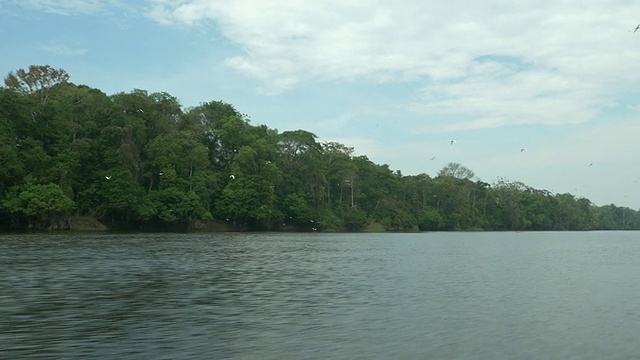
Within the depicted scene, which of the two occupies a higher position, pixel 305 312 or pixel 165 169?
pixel 165 169

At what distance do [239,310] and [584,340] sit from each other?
10.3 m

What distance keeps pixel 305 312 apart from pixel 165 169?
8059 cm

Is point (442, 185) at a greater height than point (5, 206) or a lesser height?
greater

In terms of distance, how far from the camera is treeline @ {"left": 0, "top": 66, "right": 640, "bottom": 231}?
79.1 meters

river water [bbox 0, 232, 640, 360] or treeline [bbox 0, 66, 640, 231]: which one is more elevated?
treeline [bbox 0, 66, 640, 231]

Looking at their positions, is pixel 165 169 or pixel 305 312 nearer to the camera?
pixel 305 312

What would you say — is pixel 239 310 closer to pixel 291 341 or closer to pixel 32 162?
pixel 291 341

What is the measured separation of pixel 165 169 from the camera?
315 feet

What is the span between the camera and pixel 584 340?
53.0ft

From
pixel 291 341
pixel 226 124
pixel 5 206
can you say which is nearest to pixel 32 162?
pixel 5 206

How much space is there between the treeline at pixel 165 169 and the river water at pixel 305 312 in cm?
5012

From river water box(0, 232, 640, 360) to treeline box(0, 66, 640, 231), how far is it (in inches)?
1973

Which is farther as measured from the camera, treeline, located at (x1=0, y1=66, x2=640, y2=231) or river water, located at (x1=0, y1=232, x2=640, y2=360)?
treeline, located at (x1=0, y1=66, x2=640, y2=231)

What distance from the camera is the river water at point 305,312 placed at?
1448 cm
